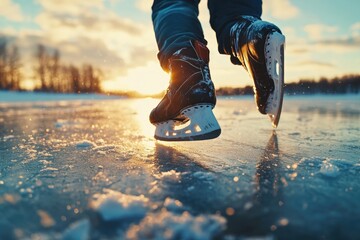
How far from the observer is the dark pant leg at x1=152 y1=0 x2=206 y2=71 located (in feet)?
4.02

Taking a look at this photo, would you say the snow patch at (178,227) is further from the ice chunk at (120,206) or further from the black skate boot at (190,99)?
the black skate boot at (190,99)

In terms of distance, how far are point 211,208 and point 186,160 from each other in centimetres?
41

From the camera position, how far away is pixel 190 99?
1116mm

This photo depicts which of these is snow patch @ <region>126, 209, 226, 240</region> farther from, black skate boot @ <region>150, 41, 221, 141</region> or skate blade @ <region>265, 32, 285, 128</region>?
skate blade @ <region>265, 32, 285, 128</region>

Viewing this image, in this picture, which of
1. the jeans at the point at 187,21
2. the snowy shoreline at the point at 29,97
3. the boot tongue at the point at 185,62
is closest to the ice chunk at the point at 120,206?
the boot tongue at the point at 185,62

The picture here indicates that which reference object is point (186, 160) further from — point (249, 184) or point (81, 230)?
point (81, 230)

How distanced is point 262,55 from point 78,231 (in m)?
0.98

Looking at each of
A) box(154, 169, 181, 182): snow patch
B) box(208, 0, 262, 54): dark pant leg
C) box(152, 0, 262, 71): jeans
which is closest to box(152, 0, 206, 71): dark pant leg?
box(152, 0, 262, 71): jeans

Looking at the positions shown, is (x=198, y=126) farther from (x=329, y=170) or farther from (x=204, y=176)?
(x=329, y=170)

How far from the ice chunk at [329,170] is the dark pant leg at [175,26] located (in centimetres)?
69

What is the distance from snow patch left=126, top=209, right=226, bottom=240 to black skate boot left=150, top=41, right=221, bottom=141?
562 mm

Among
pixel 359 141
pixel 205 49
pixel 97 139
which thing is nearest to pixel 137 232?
pixel 205 49

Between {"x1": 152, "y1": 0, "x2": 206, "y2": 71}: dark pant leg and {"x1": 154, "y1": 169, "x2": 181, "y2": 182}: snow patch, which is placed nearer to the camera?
{"x1": 154, "y1": 169, "x2": 181, "y2": 182}: snow patch

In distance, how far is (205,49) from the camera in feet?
4.06
